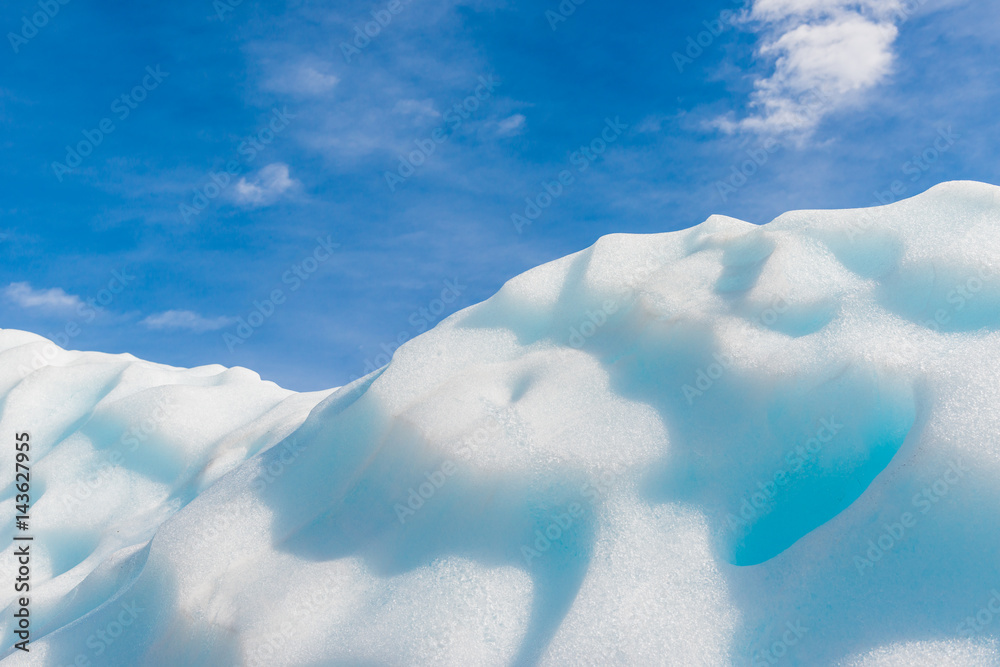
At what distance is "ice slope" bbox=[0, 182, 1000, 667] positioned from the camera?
2615 mm

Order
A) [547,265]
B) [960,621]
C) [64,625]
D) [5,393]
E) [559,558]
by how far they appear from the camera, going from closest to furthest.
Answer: [960,621] → [559,558] → [64,625] → [547,265] → [5,393]

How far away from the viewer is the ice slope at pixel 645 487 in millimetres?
2615

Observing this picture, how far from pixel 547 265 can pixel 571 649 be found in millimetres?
2896

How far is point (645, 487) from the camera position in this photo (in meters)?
3.21

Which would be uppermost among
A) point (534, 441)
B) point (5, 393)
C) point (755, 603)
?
point (5, 393)

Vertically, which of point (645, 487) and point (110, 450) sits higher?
point (110, 450)

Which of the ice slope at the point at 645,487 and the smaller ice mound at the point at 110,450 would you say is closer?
the ice slope at the point at 645,487

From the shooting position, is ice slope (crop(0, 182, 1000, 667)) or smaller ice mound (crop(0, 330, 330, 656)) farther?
smaller ice mound (crop(0, 330, 330, 656))

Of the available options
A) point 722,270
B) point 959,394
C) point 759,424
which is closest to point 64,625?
point 759,424

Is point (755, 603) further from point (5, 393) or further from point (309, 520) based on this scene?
point (5, 393)

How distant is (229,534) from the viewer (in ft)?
12.4

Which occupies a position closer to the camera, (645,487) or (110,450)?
(645,487)

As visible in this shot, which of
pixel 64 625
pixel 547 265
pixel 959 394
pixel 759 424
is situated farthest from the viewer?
pixel 547 265

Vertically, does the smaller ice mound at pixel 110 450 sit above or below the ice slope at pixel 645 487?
above
